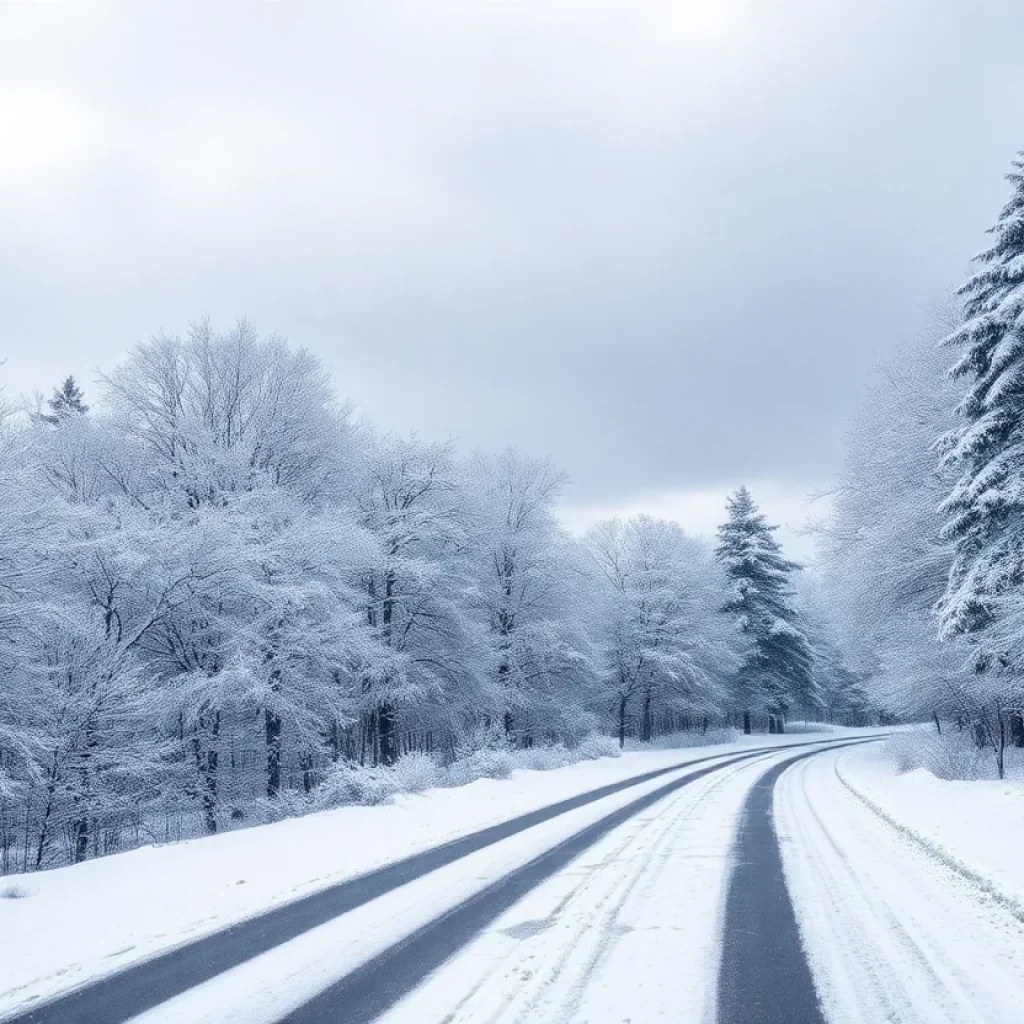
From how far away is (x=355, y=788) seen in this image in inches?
594

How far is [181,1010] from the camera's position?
472cm

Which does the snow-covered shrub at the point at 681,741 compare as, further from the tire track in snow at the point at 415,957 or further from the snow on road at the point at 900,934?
the tire track in snow at the point at 415,957

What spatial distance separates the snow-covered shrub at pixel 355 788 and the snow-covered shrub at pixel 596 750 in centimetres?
1421

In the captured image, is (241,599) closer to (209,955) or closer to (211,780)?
(211,780)

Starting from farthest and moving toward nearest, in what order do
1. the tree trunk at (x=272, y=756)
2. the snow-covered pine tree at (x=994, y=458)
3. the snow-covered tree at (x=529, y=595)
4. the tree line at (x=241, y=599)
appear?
the snow-covered tree at (x=529, y=595) < the tree trunk at (x=272, y=756) < the snow-covered pine tree at (x=994, y=458) < the tree line at (x=241, y=599)

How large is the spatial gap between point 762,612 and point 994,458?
37.1 metres

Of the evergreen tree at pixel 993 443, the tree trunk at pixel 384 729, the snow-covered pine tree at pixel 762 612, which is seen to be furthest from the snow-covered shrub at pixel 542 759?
the snow-covered pine tree at pixel 762 612

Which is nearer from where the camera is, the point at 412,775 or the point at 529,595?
the point at 412,775

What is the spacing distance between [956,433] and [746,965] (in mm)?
14205

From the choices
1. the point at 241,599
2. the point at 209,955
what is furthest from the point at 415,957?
the point at 241,599

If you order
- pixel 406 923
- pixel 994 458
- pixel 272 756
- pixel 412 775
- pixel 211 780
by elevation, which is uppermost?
pixel 994 458

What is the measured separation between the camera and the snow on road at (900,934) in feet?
14.5

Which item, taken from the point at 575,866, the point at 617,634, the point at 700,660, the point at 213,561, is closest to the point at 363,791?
the point at 213,561

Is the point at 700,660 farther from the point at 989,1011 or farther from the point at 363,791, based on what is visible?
the point at 989,1011
